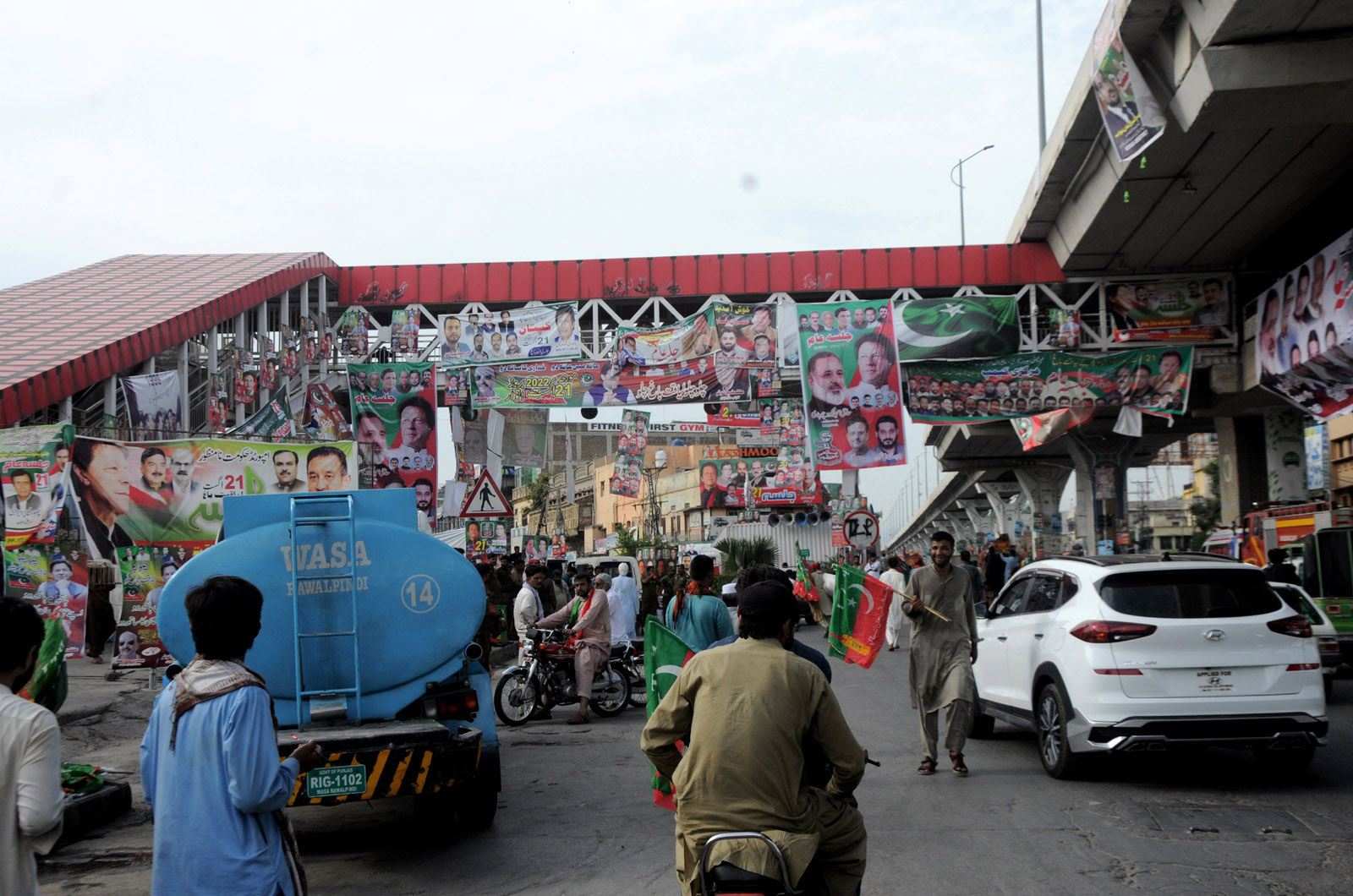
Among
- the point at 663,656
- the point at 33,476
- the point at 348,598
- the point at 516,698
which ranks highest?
the point at 33,476

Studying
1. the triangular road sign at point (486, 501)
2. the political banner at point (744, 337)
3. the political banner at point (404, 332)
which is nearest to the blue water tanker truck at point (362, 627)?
the triangular road sign at point (486, 501)

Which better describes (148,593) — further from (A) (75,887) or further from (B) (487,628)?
Result: (A) (75,887)

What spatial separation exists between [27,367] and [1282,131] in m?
20.7

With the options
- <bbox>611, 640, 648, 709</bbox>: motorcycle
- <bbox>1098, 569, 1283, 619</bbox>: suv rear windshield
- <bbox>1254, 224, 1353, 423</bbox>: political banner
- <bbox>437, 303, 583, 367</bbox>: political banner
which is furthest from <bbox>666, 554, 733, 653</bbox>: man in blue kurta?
<bbox>437, 303, 583, 367</bbox>: political banner

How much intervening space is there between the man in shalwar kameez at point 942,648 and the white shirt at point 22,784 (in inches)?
265

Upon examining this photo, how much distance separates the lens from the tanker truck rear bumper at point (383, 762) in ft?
21.5

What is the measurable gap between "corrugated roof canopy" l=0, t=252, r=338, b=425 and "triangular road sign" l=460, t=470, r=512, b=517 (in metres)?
7.27

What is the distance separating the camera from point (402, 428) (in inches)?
1061

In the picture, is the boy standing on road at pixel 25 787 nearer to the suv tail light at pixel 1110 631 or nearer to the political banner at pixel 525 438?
the suv tail light at pixel 1110 631

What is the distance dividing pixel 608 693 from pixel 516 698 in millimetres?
1298

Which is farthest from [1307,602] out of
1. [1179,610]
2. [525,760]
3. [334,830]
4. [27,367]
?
[27,367]

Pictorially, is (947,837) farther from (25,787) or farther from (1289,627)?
(25,787)

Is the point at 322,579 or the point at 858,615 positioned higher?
the point at 322,579

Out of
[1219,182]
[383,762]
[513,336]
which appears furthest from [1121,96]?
[513,336]
